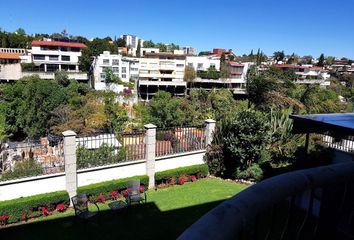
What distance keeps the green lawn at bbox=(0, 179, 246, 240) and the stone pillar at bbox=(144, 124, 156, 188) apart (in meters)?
0.90

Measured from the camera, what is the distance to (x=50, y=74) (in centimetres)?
6059

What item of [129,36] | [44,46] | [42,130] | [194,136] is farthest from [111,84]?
[129,36]

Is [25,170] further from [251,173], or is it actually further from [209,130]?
[251,173]

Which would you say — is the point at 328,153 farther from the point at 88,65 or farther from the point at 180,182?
the point at 88,65

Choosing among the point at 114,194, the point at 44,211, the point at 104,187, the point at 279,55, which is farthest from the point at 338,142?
the point at 279,55

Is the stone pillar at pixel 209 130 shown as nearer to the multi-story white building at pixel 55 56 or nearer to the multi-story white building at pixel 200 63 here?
the multi-story white building at pixel 55 56

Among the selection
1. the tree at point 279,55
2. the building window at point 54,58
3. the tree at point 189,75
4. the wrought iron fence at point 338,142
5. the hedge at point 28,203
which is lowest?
the hedge at point 28,203

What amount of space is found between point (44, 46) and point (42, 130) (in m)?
37.3

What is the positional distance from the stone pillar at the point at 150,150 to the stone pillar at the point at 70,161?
10.2 ft

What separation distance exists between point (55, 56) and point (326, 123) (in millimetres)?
70818

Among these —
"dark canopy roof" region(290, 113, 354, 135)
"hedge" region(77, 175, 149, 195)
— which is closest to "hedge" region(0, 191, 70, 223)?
"hedge" region(77, 175, 149, 195)

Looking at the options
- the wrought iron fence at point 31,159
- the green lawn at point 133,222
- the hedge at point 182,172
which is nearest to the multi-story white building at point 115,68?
the hedge at point 182,172

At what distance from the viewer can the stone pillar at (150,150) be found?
1384cm

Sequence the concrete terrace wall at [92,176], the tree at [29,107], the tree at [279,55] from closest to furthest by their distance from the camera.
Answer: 1. the concrete terrace wall at [92,176]
2. the tree at [29,107]
3. the tree at [279,55]
